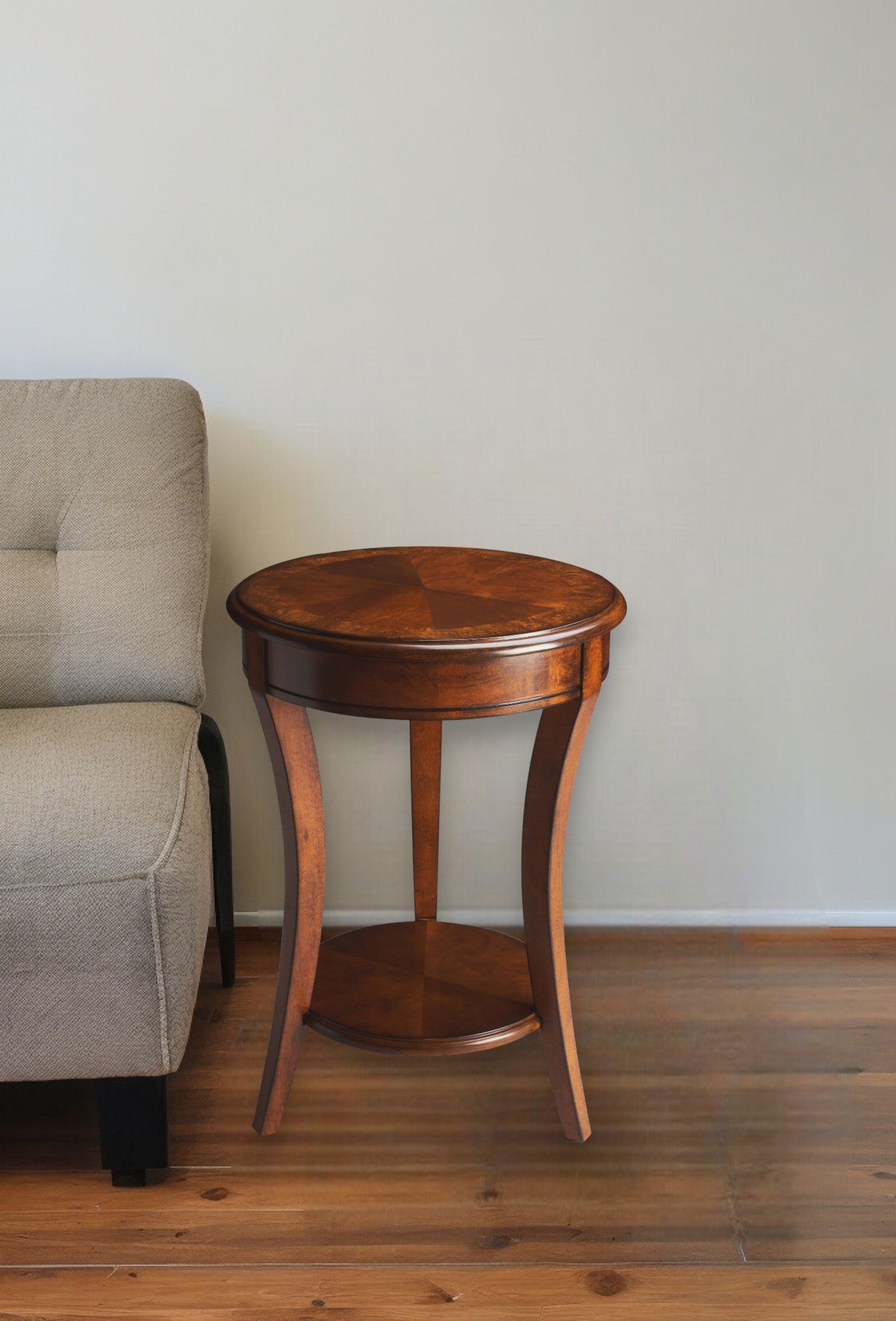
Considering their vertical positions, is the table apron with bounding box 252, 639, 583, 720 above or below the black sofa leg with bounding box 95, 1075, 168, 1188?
above

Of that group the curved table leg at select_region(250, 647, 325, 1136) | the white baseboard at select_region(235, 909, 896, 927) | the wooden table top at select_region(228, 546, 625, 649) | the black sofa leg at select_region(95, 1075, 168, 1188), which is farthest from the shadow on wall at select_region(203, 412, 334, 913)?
the black sofa leg at select_region(95, 1075, 168, 1188)

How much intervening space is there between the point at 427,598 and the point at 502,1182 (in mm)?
662

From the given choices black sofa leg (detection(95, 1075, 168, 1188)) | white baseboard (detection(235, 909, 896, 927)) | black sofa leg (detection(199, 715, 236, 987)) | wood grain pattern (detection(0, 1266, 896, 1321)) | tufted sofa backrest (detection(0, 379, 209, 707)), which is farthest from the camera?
white baseboard (detection(235, 909, 896, 927))

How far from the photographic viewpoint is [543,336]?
66.5 inches

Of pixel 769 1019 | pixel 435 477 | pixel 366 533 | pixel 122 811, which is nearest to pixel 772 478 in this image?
pixel 435 477

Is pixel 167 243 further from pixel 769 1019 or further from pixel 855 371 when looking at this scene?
pixel 769 1019

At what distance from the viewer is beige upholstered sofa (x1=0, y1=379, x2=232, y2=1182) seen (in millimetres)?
1151

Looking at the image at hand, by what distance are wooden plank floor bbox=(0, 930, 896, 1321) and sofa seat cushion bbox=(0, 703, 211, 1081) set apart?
0.19 metres

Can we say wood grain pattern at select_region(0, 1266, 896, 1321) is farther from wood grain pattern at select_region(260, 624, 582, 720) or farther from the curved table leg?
wood grain pattern at select_region(260, 624, 582, 720)

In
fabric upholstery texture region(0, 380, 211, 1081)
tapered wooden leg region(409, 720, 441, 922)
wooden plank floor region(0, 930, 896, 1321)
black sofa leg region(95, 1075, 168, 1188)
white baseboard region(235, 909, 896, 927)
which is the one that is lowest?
white baseboard region(235, 909, 896, 927)

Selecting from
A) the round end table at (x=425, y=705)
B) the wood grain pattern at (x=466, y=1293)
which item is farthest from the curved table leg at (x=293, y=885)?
the wood grain pattern at (x=466, y=1293)

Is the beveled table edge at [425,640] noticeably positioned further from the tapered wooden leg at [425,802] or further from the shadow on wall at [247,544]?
the shadow on wall at [247,544]

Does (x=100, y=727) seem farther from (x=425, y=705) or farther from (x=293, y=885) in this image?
(x=425, y=705)

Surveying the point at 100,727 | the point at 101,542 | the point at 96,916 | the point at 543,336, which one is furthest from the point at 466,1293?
the point at 543,336
